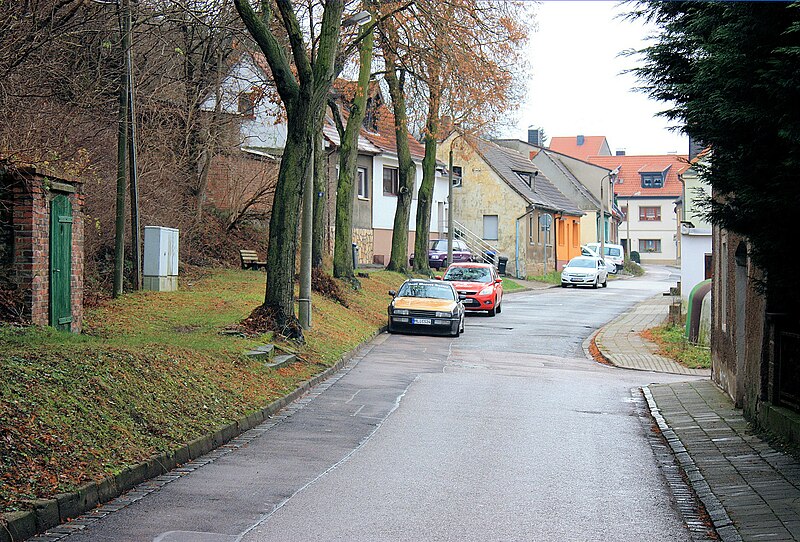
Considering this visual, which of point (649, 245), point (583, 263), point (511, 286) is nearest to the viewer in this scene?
point (511, 286)

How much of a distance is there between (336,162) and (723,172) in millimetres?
35461

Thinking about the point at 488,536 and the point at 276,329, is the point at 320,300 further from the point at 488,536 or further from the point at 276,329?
the point at 488,536

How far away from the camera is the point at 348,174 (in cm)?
3144

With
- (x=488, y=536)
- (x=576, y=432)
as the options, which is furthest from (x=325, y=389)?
(x=488, y=536)

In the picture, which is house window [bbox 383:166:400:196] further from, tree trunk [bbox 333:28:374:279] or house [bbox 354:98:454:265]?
tree trunk [bbox 333:28:374:279]

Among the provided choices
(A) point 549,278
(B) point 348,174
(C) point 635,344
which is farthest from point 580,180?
(C) point 635,344

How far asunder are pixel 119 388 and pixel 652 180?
102477mm

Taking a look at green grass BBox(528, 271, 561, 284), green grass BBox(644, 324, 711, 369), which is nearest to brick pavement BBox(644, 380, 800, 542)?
green grass BBox(644, 324, 711, 369)

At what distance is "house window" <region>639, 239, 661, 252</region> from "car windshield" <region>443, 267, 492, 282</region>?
248 ft

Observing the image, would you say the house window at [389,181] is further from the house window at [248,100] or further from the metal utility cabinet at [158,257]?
the metal utility cabinet at [158,257]

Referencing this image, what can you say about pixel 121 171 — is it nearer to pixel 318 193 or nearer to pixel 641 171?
pixel 318 193

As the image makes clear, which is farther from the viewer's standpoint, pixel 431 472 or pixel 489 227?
pixel 489 227

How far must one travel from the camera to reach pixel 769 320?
11805 millimetres

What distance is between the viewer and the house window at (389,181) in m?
50.7
